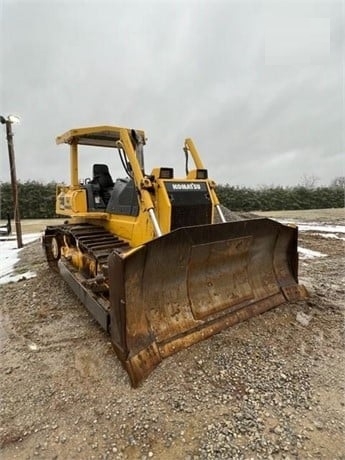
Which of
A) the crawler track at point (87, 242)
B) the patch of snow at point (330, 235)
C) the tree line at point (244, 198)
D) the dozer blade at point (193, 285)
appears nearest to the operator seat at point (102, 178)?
the crawler track at point (87, 242)

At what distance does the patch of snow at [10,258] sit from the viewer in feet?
18.7

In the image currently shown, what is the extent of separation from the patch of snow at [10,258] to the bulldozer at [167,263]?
1463 mm

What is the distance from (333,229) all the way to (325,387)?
9.86m

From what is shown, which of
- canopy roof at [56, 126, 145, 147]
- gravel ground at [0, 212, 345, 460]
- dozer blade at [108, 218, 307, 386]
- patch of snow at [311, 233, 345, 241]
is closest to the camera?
gravel ground at [0, 212, 345, 460]

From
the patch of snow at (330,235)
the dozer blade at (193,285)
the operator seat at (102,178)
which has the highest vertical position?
the operator seat at (102,178)

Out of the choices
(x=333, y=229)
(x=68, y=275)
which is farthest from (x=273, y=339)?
(x=333, y=229)

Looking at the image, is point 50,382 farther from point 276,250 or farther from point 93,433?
point 276,250

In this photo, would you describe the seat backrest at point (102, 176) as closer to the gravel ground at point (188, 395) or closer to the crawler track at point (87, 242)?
the crawler track at point (87, 242)

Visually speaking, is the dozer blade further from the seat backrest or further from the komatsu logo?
the seat backrest

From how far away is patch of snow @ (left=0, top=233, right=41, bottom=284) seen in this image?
5696 millimetres

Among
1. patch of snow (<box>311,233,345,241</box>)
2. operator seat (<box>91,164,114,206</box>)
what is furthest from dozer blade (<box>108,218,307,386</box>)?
patch of snow (<box>311,233,345,241</box>)

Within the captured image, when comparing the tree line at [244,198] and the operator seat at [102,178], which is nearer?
the operator seat at [102,178]

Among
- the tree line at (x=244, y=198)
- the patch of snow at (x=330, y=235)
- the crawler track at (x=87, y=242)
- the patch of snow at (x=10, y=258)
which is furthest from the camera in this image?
the tree line at (x=244, y=198)

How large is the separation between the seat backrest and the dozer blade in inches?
108
